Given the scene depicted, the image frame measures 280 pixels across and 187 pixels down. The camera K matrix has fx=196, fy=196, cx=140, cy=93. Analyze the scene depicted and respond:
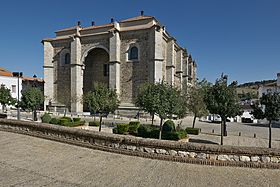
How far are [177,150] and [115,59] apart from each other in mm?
27365

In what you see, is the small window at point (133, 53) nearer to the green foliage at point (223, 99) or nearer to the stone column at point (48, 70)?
the stone column at point (48, 70)

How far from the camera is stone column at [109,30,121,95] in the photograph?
32.1m

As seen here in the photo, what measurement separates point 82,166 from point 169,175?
2491 millimetres

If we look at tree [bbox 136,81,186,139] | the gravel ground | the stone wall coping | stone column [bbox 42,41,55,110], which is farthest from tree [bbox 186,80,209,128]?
stone column [bbox 42,41,55,110]

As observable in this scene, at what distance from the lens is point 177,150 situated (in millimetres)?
6262

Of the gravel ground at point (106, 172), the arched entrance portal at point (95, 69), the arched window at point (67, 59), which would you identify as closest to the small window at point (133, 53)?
the arched entrance portal at point (95, 69)

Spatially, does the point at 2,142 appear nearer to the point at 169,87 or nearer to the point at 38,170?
the point at 38,170

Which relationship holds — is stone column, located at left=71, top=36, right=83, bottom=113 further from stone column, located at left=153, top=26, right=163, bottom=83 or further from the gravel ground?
the gravel ground

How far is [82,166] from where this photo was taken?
223 inches

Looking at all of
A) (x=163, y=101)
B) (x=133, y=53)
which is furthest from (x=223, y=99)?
(x=133, y=53)

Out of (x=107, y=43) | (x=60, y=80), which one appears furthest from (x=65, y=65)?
(x=107, y=43)

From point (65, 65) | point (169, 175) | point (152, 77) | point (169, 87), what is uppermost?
point (65, 65)

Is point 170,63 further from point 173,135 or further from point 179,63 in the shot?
point 173,135

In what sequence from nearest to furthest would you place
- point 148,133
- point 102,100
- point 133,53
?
point 148,133 < point 102,100 < point 133,53
